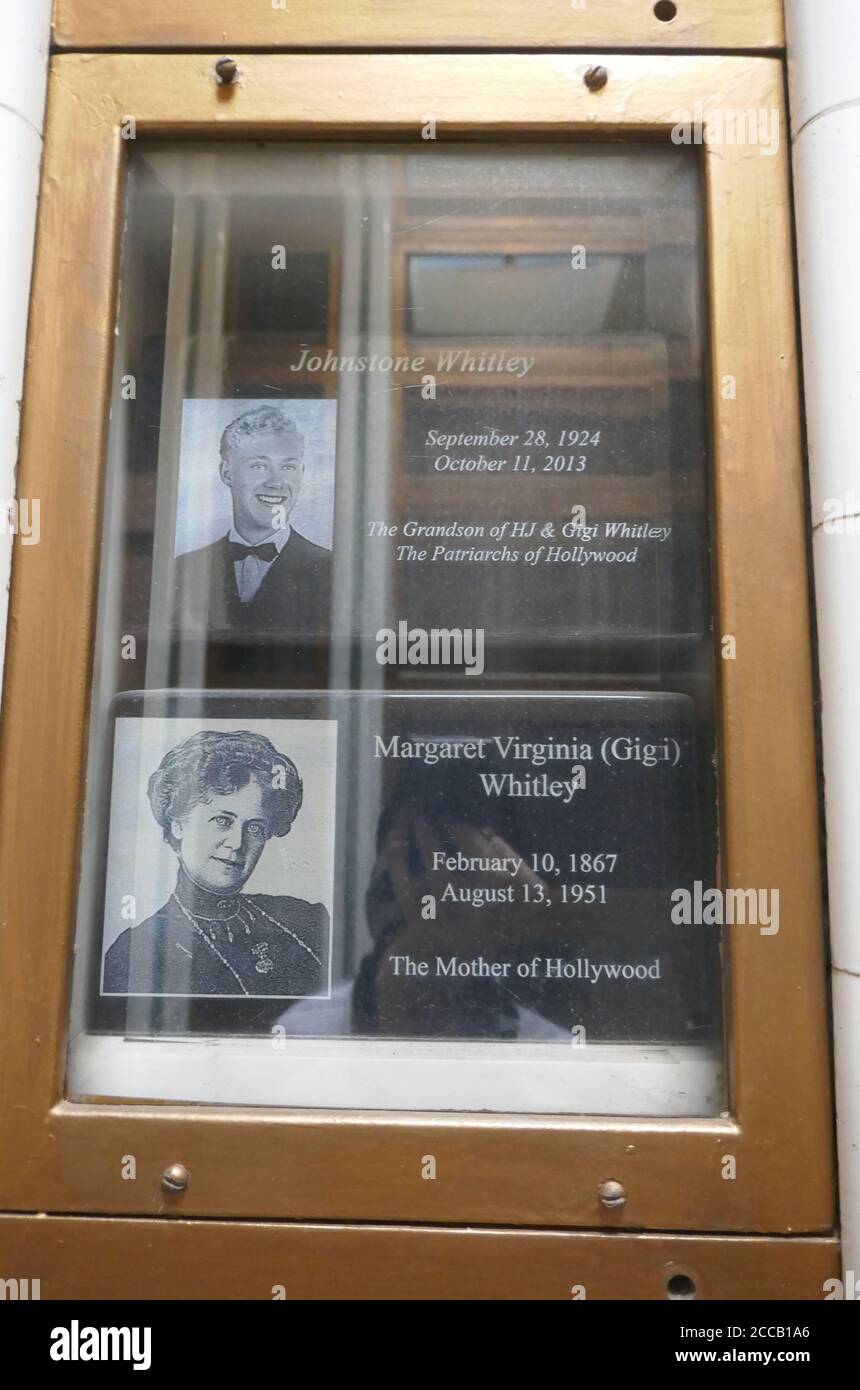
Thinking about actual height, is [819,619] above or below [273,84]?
below

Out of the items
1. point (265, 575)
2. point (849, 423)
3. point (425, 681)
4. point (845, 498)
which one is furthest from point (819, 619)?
point (265, 575)

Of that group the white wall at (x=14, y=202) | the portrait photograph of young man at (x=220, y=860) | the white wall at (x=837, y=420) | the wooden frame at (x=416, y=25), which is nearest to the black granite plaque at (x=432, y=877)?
the portrait photograph of young man at (x=220, y=860)

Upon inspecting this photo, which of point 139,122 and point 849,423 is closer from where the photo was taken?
point 849,423

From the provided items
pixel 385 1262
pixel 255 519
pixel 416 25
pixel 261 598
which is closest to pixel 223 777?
pixel 261 598

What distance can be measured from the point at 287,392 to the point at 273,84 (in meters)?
0.61

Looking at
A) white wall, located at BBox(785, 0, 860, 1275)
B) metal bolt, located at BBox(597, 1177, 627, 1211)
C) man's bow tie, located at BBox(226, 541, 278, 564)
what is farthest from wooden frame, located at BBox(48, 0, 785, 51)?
metal bolt, located at BBox(597, 1177, 627, 1211)

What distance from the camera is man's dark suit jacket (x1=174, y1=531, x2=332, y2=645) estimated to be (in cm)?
187

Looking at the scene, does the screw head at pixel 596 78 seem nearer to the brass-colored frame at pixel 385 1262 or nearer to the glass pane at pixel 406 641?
the glass pane at pixel 406 641

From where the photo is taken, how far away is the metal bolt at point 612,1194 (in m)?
1.59

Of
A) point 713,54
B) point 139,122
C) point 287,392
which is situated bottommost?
point 287,392

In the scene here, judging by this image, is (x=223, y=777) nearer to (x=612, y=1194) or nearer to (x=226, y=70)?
(x=612, y=1194)
